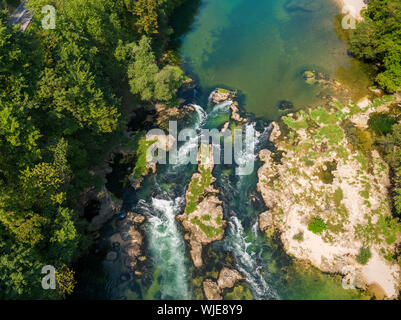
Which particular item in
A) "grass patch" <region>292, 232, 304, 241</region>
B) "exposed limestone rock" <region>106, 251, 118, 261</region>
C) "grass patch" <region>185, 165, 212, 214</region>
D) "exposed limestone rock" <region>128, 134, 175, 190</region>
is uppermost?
"exposed limestone rock" <region>128, 134, 175, 190</region>

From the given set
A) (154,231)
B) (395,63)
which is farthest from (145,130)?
(395,63)

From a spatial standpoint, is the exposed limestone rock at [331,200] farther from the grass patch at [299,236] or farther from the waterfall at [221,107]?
the waterfall at [221,107]

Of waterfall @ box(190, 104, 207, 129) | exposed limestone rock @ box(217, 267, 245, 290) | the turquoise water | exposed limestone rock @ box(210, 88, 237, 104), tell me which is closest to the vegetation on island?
the turquoise water

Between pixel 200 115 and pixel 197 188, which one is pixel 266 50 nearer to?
pixel 200 115

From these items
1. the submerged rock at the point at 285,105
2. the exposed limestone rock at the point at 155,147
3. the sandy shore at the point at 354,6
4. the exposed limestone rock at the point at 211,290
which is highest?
the sandy shore at the point at 354,6

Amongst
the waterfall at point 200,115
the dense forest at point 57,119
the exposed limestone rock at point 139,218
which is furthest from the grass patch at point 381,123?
the exposed limestone rock at point 139,218

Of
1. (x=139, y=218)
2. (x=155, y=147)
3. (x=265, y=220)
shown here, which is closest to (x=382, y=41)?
(x=265, y=220)

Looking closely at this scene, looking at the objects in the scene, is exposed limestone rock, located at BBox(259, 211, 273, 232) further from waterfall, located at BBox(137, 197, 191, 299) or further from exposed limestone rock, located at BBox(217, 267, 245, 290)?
waterfall, located at BBox(137, 197, 191, 299)

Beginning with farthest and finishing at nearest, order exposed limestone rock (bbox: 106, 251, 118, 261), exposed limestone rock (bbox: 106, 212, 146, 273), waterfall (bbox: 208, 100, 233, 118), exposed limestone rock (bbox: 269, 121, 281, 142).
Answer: waterfall (bbox: 208, 100, 233, 118)
exposed limestone rock (bbox: 269, 121, 281, 142)
exposed limestone rock (bbox: 106, 251, 118, 261)
exposed limestone rock (bbox: 106, 212, 146, 273)
